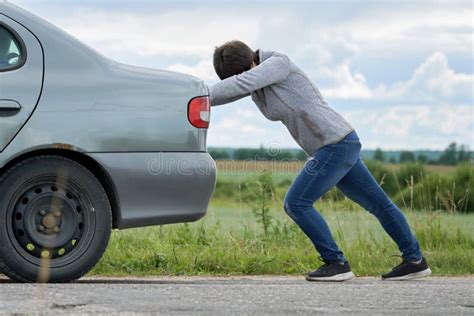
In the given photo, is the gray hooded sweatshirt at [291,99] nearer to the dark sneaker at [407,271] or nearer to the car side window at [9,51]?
the dark sneaker at [407,271]

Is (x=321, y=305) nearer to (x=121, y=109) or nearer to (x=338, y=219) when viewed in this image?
(x=121, y=109)

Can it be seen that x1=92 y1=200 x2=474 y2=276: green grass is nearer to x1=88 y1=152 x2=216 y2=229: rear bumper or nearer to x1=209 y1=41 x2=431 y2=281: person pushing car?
x1=209 y1=41 x2=431 y2=281: person pushing car

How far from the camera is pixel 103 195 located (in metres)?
7.29

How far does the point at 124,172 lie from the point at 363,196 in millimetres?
1863

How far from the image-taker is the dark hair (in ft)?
25.3

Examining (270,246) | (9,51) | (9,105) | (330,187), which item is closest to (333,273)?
(330,187)

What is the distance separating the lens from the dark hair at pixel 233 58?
771 cm

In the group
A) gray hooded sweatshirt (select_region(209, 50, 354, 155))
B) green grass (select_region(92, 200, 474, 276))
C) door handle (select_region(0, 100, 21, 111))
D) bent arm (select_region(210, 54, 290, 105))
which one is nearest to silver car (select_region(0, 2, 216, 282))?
door handle (select_region(0, 100, 21, 111))

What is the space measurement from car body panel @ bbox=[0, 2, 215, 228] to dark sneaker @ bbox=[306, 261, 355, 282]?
3.52ft

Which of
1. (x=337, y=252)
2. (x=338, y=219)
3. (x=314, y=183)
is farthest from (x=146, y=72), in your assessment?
(x=338, y=219)

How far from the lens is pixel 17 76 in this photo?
7.11 meters

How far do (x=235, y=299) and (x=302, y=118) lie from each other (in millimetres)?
1757

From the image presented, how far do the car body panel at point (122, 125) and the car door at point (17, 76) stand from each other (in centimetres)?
3

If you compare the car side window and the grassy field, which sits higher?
the car side window
